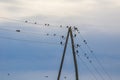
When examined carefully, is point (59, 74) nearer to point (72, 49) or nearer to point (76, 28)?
point (72, 49)

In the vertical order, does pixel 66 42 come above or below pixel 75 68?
above

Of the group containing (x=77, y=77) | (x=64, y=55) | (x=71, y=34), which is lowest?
(x=77, y=77)

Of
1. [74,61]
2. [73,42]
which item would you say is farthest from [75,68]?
[73,42]

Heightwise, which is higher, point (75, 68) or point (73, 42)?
point (73, 42)

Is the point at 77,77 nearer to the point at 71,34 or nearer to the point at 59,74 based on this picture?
the point at 59,74

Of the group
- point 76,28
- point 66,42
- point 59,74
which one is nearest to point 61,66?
point 59,74

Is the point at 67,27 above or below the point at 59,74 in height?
above

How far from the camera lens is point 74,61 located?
41438 millimetres

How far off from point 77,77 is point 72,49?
4.33 meters

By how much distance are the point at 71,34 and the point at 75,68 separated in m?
5.29

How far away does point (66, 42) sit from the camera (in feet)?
134

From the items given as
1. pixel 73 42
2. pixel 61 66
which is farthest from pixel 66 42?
pixel 61 66

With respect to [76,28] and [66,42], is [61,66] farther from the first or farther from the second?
[76,28]

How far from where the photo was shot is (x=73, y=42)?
134 feet
